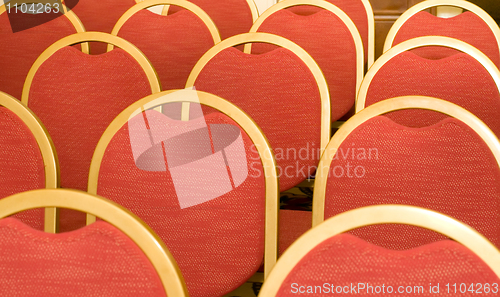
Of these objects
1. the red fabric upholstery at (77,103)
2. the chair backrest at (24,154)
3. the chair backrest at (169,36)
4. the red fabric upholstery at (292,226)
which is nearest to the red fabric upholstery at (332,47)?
the chair backrest at (169,36)

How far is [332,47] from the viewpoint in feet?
4.86

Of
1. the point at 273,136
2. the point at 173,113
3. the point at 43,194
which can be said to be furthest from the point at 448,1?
the point at 43,194

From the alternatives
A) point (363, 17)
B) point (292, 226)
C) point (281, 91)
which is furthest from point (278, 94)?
point (363, 17)

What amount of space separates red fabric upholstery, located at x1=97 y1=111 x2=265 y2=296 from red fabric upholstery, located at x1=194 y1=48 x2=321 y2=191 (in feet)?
1.11

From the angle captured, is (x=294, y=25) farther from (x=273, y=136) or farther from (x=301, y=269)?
(x=301, y=269)

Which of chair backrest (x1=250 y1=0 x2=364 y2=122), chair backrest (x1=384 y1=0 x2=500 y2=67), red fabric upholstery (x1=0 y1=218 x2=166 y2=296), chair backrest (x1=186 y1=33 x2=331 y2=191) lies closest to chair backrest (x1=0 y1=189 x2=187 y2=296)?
red fabric upholstery (x1=0 y1=218 x2=166 y2=296)

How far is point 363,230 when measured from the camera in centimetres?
76

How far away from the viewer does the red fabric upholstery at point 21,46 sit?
5.02ft

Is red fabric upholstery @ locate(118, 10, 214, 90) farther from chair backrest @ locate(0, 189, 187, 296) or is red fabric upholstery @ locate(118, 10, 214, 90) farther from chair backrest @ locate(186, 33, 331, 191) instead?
Answer: chair backrest @ locate(0, 189, 187, 296)

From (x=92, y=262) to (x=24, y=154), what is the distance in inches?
18.7

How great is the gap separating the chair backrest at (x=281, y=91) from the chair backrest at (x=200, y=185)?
12.8 inches

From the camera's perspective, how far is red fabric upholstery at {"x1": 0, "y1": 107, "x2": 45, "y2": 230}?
81 centimetres

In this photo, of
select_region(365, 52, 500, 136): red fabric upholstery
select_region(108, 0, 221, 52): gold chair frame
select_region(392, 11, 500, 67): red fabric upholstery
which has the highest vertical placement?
select_region(108, 0, 221, 52): gold chair frame

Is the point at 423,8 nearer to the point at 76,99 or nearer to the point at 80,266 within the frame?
the point at 76,99
